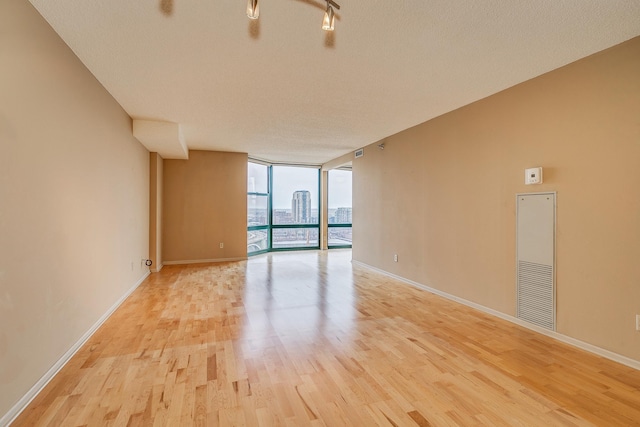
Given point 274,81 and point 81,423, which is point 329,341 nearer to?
point 81,423

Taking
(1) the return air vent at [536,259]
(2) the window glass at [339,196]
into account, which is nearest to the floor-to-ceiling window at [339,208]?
(2) the window glass at [339,196]

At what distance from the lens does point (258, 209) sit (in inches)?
320

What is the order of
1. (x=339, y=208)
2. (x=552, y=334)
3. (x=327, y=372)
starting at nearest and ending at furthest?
(x=327, y=372), (x=552, y=334), (x=339, y=208)

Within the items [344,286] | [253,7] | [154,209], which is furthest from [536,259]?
[154,209]

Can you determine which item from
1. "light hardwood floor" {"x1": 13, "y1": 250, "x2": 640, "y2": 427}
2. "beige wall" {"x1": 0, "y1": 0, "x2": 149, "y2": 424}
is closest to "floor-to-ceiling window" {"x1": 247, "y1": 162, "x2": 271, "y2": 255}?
"light hardwood floor" {"x1": 13, "y1": 250, "x2": 640, "y2": 427}

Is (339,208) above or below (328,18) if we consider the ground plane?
below

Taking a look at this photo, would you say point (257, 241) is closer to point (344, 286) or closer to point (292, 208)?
point (292, 208)

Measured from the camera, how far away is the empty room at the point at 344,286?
1849 mm

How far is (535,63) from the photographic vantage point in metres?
2.73

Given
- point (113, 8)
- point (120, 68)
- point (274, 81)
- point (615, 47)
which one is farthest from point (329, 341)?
point (615, 47)

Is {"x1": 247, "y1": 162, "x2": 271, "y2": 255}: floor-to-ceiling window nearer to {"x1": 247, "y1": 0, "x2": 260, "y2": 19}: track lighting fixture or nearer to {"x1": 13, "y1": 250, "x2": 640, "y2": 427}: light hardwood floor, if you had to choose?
{"x1": 13, "y1": 250, "x2": 640, "y2": 427}: light hardwood floor

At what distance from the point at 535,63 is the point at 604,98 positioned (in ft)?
2.06

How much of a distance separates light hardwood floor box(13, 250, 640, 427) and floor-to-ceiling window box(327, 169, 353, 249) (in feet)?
17.8

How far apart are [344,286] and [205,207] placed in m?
4.02
